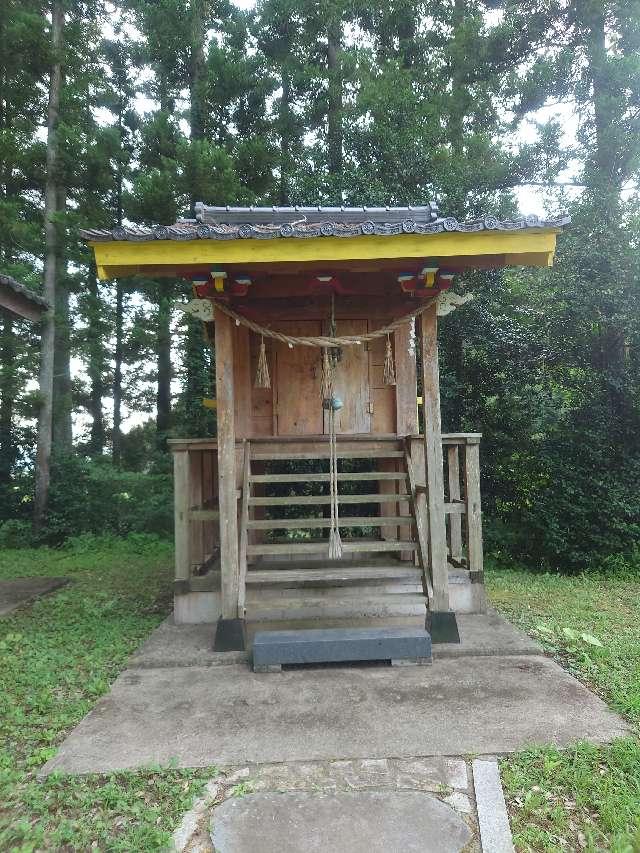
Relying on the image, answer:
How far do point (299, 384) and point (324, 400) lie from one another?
793 mm

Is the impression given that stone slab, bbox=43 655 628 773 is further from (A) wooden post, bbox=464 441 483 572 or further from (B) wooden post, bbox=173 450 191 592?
(A) wooden post, bbox=464 441 483 572

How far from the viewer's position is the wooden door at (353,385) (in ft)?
16.5

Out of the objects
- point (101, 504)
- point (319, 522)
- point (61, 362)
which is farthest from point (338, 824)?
point (61, 362)

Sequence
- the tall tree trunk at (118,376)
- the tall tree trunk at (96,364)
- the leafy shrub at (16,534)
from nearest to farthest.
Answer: the leafy shrub at (16,534) < the tall tree trunk at (96,364) < the tall tree trunk at (118,376)

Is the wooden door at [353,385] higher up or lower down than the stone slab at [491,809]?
higher up

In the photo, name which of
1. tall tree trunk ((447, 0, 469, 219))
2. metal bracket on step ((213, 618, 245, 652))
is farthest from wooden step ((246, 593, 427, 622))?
tall tree trunk ((447, 0, 469, 219))

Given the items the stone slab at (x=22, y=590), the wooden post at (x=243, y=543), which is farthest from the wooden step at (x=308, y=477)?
the stone slab at (x=22, y=590)

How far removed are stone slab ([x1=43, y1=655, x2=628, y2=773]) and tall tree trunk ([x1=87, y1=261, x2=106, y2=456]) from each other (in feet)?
31.1

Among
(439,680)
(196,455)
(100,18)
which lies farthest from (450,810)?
(100,18)

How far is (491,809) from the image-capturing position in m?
2.09

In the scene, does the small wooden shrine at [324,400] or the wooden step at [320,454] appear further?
the wooden step at [320,454]

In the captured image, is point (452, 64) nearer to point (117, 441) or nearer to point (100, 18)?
point (100, 18)

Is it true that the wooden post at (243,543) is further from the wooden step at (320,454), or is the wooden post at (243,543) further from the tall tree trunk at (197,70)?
the tall tree trunk at (197,70)

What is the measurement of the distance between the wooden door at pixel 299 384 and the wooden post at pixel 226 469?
996mm
